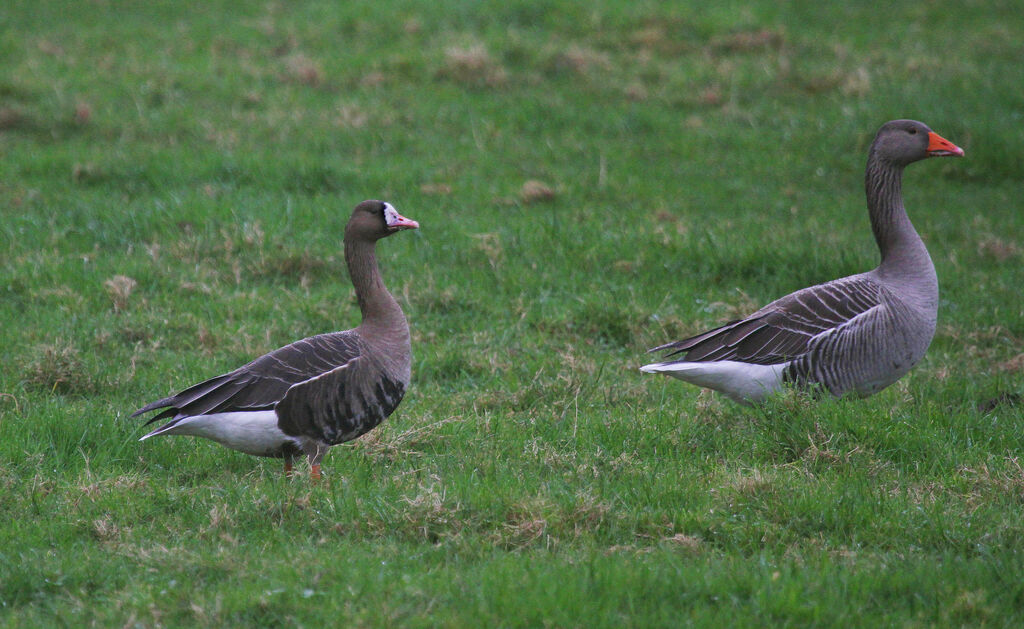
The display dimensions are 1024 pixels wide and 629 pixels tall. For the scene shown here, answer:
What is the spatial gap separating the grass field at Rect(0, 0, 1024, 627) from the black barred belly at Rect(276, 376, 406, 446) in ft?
0.93

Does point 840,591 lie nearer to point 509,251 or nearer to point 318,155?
point 509,251

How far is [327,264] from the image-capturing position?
397 inches

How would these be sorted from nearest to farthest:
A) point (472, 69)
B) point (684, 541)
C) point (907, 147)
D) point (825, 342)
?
1. point (684, 541)
2. point (825, 342)
3. point (907, 147)
4. point (472, 69)

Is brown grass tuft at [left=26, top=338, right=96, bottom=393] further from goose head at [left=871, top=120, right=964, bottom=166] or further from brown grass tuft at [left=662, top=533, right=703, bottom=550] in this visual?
goose head at [left=871, top=120, right=964, bottom=166]

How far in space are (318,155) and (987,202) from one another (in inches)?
311

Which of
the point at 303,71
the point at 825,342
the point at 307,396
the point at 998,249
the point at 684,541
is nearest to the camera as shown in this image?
the point at 684,541

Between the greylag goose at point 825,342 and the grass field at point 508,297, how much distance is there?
12.4 inches

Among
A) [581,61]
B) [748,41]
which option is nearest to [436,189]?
[581,61]

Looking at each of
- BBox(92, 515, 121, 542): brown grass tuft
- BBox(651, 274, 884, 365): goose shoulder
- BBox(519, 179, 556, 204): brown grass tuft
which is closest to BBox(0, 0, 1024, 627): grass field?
BBox(92, 515, 121, 542): brown grass tuft

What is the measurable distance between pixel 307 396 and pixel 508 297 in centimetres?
368

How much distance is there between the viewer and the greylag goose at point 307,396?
6105 mm

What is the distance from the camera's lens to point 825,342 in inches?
287

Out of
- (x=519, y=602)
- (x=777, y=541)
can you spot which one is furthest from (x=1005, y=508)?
(x=519, y=602)

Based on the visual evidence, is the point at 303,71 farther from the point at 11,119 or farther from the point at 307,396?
the point at 307,396
